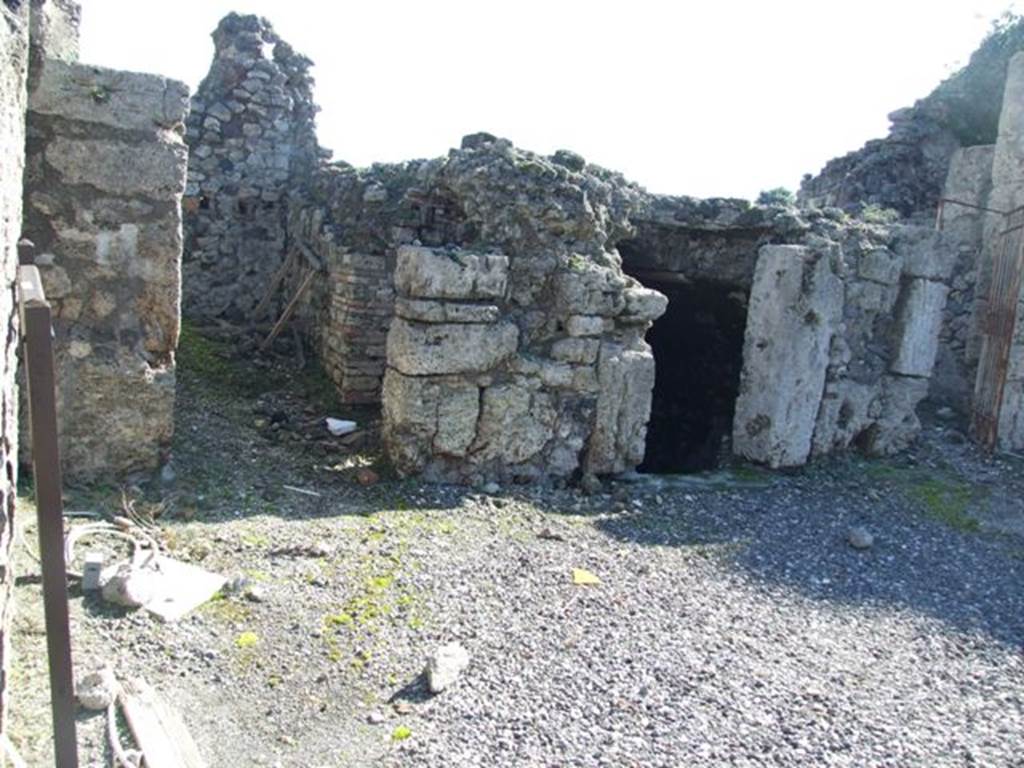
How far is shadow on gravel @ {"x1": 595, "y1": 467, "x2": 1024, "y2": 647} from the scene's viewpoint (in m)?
5.28

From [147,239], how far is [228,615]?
244 centimetres

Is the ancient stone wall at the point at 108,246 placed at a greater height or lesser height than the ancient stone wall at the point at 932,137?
lesser

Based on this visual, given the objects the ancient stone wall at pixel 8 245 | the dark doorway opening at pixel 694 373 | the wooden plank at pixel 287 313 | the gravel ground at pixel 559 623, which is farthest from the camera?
the wooden plank at pixel 287 313

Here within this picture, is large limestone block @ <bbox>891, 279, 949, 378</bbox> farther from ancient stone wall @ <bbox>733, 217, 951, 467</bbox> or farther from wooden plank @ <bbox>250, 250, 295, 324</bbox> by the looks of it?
wooden plank @ <bbox>250, 250, 295, 324</bbox>

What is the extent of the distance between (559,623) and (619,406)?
2.63 m

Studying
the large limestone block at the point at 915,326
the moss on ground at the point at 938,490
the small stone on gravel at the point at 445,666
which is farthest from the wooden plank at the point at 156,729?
the large limestone block at the point at 915,326

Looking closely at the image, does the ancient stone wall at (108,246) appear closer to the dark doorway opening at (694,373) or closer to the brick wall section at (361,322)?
the brick wall section at (361,322)

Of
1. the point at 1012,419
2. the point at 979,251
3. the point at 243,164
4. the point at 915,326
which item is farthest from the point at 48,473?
the point at 979,251

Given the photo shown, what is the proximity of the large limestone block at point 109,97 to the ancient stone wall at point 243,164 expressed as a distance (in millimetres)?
5096

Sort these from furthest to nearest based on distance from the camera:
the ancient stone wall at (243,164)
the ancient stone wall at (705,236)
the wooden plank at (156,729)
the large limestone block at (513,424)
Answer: the ancient stone wall at (243,164)
the ancient stone wall at (705,236)
the large limestone block at (513,424)
the wooden plank at (156,729)

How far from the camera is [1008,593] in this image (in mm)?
5551

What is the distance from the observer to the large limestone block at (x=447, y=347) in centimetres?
603

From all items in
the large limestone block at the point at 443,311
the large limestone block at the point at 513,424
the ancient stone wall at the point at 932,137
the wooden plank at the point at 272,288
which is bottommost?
the large limestone block at the point at 513,424

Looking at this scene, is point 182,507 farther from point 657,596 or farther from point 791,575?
point 791,575
